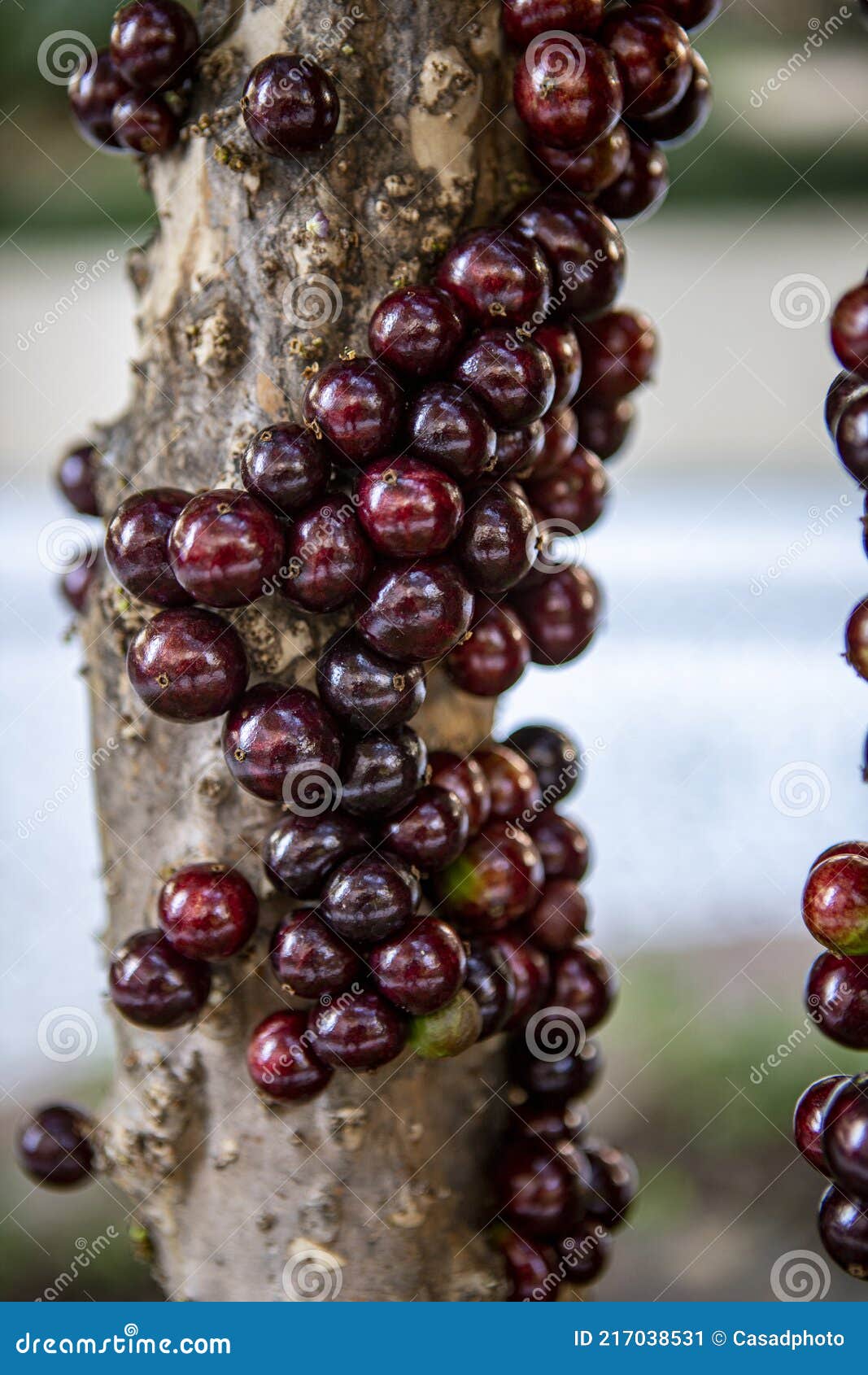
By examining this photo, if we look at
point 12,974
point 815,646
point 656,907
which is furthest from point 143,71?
point 815,646

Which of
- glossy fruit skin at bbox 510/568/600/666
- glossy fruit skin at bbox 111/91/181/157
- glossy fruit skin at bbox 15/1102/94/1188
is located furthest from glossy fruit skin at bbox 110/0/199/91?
glossy fruit skin at bbox 15/1102/94/1188

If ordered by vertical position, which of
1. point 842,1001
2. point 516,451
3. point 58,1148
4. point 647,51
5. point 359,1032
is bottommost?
point 58,1148

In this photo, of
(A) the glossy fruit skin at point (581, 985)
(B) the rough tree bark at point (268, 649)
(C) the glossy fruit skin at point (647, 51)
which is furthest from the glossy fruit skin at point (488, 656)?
(C) the glossy fruit skin at point (647, 51)

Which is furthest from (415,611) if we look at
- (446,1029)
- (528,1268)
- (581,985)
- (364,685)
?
(528,1268)

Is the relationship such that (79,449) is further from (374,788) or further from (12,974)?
(12,974)

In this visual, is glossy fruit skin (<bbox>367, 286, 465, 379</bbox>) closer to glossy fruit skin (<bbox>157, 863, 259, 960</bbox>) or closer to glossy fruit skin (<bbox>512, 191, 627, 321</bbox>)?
glossy fruit skin (<bbox>512, 191, 627, 321</bbox>)

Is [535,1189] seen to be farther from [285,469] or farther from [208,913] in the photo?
[285,469]
